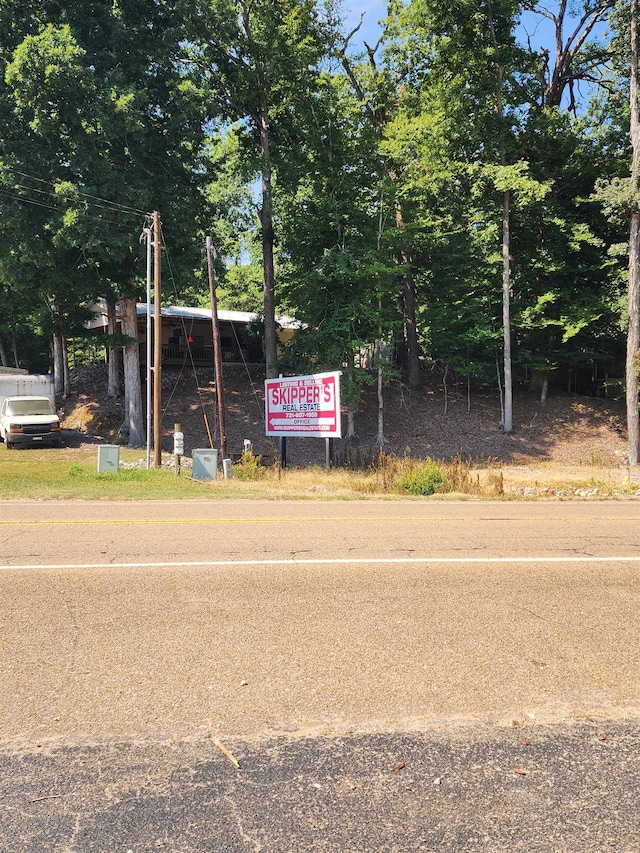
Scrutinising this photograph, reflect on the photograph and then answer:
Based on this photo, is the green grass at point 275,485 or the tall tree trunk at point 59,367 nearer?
the green grass at point 275,485

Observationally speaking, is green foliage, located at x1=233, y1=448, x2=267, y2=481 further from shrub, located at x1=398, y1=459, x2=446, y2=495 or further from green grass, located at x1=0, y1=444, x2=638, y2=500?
shrub, located at x1=398, y1=459, x2=446, y2=495

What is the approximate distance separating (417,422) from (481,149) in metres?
14.8

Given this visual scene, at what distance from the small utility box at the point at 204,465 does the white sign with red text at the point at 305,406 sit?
3.57 meters

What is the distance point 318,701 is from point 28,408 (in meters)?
27.5

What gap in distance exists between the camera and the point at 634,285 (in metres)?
25.4

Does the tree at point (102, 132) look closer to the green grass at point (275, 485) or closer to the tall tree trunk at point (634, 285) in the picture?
the green grass at point (275, 485)

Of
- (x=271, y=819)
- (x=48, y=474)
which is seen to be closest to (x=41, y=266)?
(x=48, y=474)

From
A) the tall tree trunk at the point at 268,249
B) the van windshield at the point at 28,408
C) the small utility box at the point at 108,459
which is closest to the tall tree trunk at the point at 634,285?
the tall tree trunk at the point at 268,249

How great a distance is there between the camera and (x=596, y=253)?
104ft

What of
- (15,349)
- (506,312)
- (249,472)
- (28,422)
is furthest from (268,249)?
(15,349)

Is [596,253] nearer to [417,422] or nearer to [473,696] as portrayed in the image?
[417,422]

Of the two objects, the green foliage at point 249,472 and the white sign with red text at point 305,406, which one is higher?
the white sign with red text at point 305,406

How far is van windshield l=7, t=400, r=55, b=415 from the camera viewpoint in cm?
2745

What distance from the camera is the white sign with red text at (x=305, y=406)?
19594 millimetres
